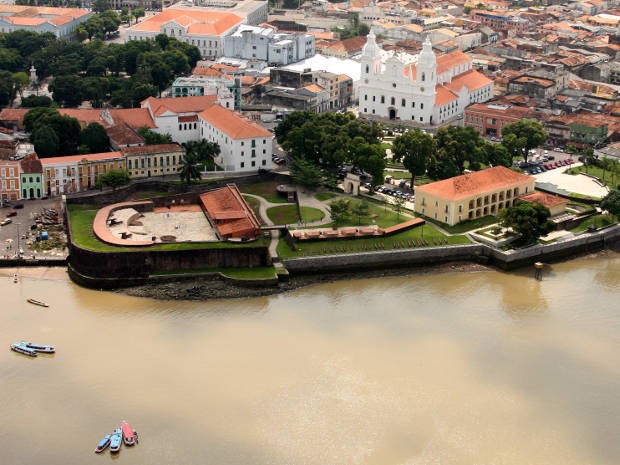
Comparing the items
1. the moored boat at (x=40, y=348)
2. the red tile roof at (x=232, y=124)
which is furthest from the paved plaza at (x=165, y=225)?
Result: the moored boat at (x=40, y=348)

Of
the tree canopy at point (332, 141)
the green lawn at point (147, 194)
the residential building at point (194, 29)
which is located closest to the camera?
the green lawn at point (147, 194)

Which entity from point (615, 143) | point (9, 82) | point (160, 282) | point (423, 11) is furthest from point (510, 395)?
point (423, 11)

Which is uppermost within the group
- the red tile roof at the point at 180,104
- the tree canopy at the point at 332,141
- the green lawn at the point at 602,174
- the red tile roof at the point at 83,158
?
the red tile roof at the point at 180,104

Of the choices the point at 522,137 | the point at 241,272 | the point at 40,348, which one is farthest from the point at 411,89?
the point at 40,348

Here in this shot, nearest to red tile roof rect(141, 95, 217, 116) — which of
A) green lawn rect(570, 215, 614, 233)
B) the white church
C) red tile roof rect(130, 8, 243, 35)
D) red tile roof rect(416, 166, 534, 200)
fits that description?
the white church

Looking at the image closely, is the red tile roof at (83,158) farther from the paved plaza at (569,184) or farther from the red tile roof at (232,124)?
the paved plaza at (569,184)

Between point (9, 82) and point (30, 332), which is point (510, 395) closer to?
point (30, 332)
